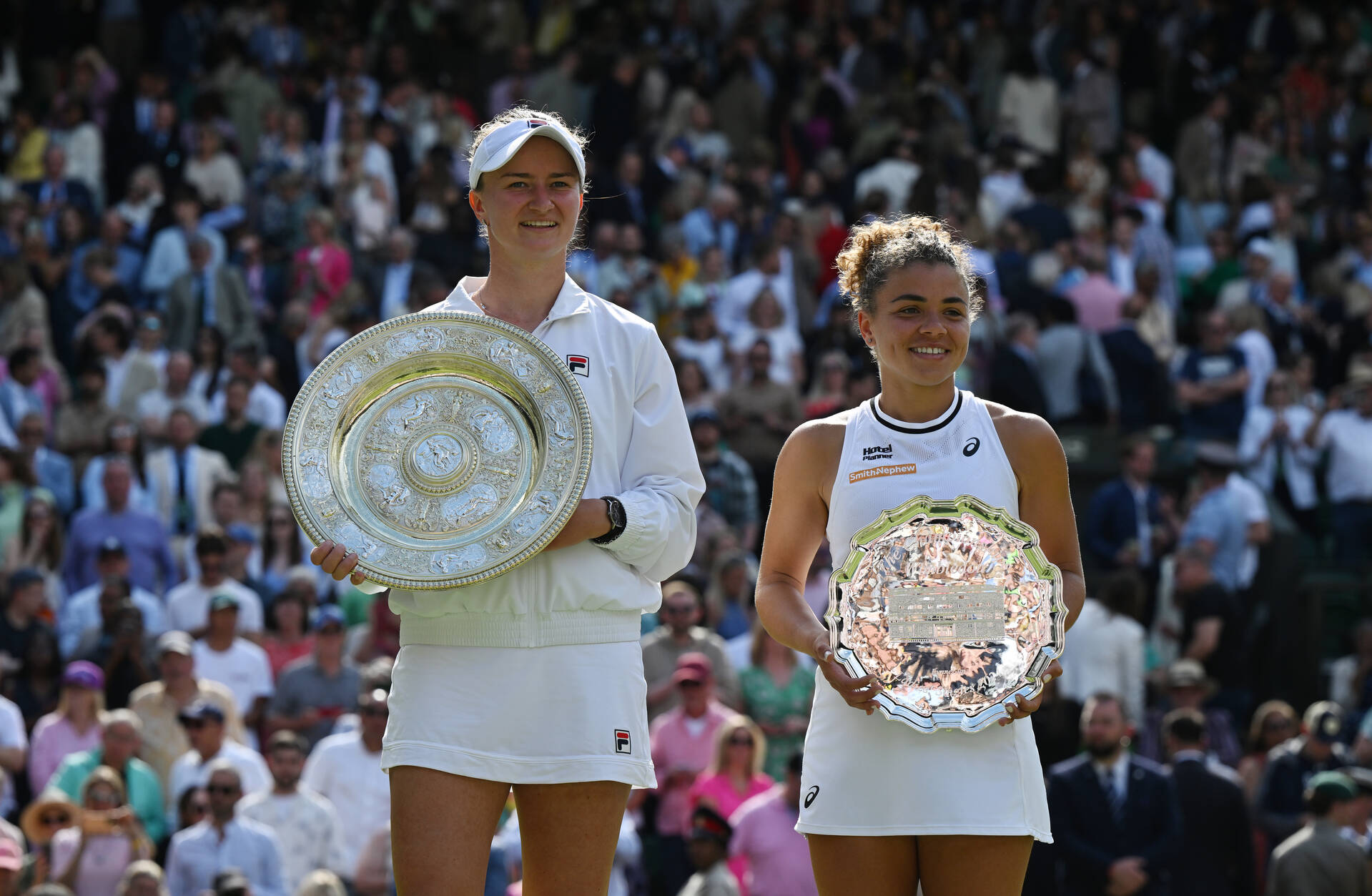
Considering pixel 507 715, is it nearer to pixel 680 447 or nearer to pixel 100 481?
pixel 680 447

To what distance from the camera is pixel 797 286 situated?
16406mm

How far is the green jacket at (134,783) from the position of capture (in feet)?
32.6

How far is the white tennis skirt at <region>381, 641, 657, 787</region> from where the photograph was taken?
4.13m

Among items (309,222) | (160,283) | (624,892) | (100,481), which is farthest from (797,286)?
(624,892)

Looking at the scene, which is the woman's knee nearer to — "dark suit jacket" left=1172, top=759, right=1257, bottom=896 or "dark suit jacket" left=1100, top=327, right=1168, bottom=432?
"dark suit jacket" left=1172, top=759, right=1257, bottom=896

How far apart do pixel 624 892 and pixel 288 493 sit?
19.0 feet

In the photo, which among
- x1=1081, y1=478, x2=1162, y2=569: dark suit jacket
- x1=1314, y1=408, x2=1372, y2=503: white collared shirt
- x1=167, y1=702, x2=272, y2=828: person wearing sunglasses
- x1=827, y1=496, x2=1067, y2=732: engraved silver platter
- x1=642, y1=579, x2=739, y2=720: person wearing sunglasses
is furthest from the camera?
x1=1314, y1=408, x2=1372, y2=503: white collared shirt

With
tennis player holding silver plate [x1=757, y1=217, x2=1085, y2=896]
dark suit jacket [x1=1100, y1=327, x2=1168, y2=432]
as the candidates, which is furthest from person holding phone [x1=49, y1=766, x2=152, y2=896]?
dark suit jacket [x1=1100, y1=327, x2=1168, y2=432]

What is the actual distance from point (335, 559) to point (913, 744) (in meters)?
1.27

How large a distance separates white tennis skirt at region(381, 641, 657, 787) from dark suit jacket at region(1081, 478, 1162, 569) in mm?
9709

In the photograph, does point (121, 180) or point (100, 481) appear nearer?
point (100, 481)

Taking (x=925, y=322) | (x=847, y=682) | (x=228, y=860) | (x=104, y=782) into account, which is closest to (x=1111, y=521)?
(x=228, y=860)

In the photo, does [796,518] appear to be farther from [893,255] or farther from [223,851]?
[223,851]

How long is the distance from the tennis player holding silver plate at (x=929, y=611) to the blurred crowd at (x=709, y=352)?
3.89 feet
